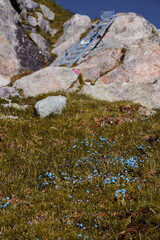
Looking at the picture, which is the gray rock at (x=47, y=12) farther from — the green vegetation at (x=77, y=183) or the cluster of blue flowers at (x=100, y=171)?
the cluster of blue flowers at (x=100, y=171)

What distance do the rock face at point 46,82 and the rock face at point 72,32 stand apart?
14646 millimetres

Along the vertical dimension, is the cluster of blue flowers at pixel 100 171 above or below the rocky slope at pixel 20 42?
below

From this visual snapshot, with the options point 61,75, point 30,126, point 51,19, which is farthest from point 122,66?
point 51,19

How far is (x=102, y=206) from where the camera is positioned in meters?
3.51

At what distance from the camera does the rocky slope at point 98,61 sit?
1477cm

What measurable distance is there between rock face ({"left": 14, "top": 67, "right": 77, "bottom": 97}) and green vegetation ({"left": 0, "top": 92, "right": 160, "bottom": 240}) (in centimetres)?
644

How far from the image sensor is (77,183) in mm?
4375

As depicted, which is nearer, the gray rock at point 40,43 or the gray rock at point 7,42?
the gray rock at point 7,42

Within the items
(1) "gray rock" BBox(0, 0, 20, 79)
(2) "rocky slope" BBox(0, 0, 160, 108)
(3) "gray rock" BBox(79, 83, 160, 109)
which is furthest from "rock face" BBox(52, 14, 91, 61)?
(3) "gray rock" BBox(79, 83, 160, 109)

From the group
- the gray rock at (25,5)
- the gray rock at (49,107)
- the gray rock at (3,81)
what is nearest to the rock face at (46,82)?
the gray rock at (3,81)

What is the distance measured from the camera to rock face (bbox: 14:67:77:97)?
566 inches

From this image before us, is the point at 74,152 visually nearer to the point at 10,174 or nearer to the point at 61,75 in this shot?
the point at 10,174

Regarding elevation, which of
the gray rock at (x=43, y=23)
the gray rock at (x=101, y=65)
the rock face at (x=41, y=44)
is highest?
the gray rock at (x=43, y=23)

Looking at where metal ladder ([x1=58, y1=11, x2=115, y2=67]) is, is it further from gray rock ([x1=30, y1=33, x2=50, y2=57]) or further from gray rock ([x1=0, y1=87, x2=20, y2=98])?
gray rock ([x1=0, y1=87, x2=20, y2=98])
